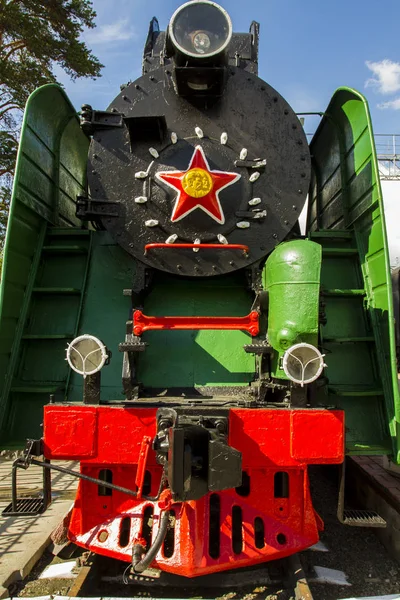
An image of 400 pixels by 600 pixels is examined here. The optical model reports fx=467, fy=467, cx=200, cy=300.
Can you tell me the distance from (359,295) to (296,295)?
1.26 metres

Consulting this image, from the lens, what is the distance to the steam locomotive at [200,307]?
8.35ft

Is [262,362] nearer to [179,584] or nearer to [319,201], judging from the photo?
[179,584]

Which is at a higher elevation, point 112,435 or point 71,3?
point 71,3

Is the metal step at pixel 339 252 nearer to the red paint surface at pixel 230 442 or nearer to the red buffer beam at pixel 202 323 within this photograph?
the red buffer beam at pixel 202 323

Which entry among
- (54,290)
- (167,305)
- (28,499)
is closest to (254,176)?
(167,305)

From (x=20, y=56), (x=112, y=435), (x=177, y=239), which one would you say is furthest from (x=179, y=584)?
(x=20, y=56)

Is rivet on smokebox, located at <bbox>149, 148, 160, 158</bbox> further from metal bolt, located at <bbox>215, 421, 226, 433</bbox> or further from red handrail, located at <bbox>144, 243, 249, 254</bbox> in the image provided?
metal bolt, located at <bbox>215, 421, 226, 433</bbox>

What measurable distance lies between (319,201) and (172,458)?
3.61 metres

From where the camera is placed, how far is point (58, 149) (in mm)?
4262

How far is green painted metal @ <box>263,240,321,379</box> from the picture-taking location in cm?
248

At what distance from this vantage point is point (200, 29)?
10.7ft

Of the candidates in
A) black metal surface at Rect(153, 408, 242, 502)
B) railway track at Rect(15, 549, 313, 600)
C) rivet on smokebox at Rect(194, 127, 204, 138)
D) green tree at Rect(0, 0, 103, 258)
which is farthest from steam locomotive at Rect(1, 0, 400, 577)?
green tree at Rect(0, 0, 103, 258)

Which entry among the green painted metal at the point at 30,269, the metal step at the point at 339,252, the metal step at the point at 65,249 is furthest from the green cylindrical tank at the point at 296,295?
the metal step at the point at 65,249

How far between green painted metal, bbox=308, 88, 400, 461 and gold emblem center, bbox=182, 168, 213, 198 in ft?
3.63
